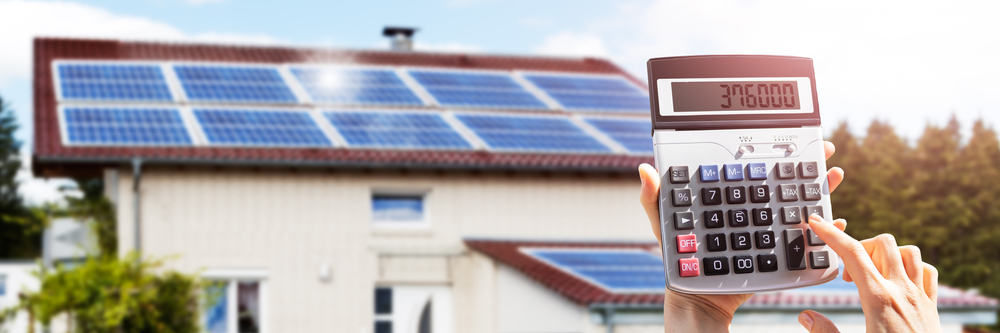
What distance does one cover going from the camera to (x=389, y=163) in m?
15.1

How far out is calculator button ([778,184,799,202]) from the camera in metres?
2.27

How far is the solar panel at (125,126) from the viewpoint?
1450cm

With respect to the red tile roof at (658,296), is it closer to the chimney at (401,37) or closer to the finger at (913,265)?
the chimney at (401,37)

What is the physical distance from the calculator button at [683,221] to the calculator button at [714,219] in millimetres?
51

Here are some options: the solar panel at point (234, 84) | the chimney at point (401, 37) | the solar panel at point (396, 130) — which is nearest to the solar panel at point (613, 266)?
the solar panel at point (396, 130)

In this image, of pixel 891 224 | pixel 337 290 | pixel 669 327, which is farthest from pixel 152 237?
pixel 891 224

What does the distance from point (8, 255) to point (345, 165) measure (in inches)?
1593

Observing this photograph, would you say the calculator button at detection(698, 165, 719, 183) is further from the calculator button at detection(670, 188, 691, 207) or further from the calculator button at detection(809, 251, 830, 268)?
the calculator button at detection(809, 251, 830, 268)

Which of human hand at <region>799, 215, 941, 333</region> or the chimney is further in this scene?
the chimney

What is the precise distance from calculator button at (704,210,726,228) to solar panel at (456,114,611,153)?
13.5 m

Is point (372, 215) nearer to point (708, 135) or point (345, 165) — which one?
point (345, 165)

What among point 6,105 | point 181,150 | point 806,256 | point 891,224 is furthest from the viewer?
point 6,105

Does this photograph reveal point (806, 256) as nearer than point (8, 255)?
Yes

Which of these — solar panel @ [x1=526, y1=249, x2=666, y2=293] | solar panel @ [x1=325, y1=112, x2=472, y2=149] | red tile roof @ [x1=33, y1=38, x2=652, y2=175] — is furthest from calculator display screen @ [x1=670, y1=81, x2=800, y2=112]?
solar panel @ [x1=325, y1=112, x2=472, y2=149]
